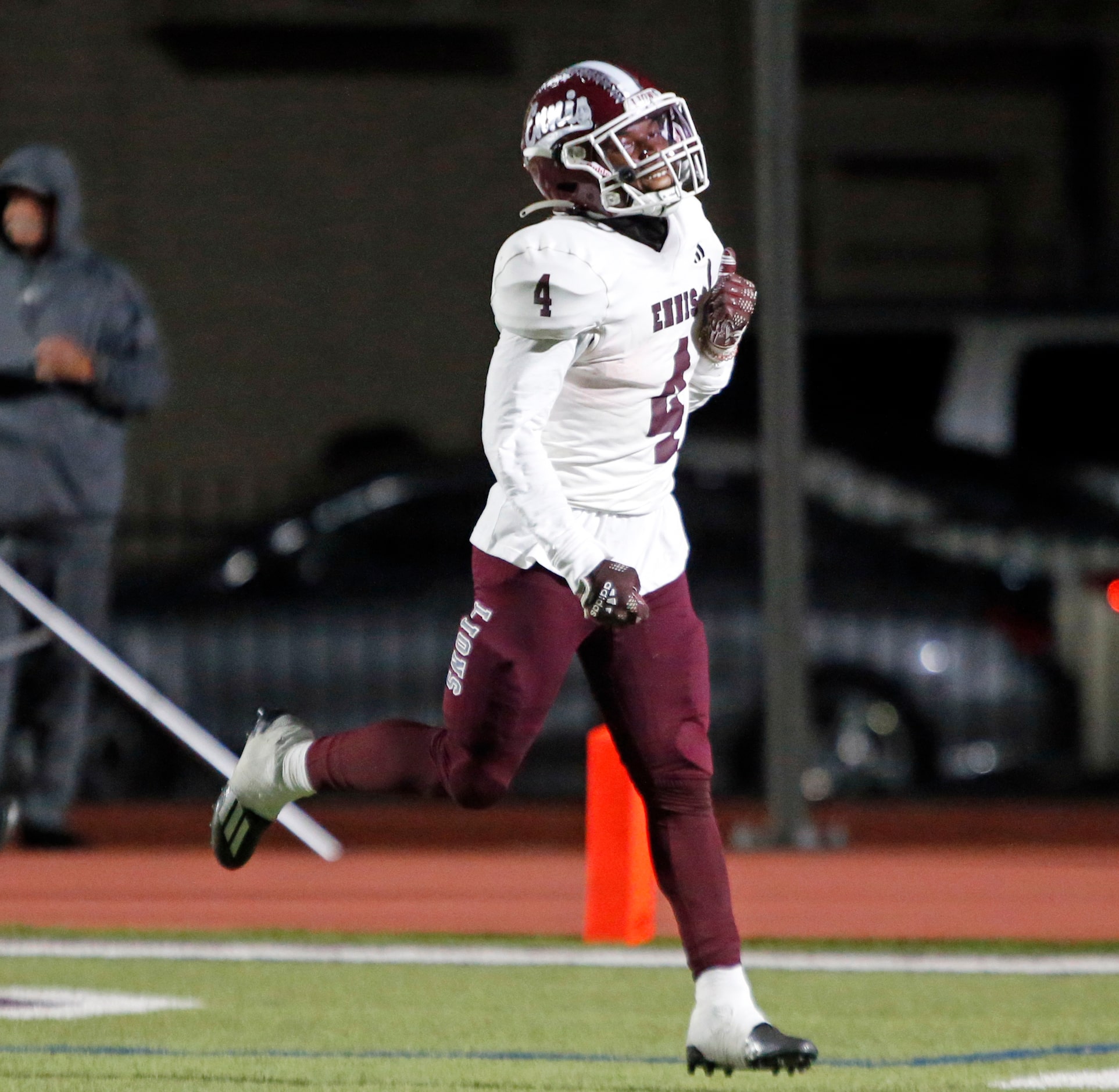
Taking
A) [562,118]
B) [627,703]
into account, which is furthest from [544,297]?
[627,703]

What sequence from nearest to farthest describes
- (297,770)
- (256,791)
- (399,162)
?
(297,770), (256,791), (399,162)

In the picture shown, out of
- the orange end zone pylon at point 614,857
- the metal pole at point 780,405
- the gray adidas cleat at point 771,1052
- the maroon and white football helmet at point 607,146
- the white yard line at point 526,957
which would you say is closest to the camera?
the gray adidas cleat at point 771,1052

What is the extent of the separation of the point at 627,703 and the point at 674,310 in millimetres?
802

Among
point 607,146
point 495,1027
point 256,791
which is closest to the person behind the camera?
point 607,146

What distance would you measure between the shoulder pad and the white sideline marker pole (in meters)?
3.49

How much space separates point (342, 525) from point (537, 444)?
731 cm

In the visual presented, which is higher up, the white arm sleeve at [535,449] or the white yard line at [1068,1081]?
the white arm sleeve at [535,449]

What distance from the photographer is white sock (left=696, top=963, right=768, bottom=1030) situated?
210 inches

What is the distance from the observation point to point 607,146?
5.46 m

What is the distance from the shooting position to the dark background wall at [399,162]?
22719 mm

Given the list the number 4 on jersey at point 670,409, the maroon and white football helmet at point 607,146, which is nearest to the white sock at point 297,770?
the number 4 on jersey at point 670,409

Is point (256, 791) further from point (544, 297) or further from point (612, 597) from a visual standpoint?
point (544, 297)

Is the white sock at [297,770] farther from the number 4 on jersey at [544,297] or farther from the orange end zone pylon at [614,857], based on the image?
the orange end zone pylon at [614,857]

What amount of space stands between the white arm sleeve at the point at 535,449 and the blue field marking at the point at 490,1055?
3.90 ft
